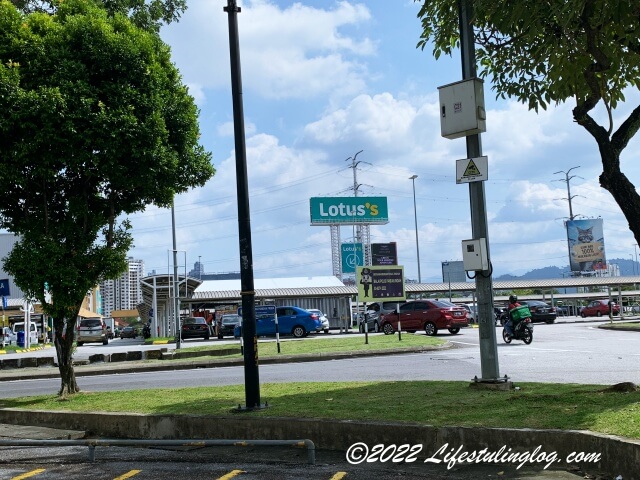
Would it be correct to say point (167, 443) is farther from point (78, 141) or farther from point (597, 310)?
point (597, 310)

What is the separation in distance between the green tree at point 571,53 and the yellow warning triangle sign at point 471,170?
148 centimetres

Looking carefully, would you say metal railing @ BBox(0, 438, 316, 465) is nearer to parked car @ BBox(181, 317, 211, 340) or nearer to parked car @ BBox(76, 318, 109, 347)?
parked car @ BBox(181, 317, 211, 340)

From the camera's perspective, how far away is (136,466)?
7.15 m

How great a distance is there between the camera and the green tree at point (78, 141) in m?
11.7

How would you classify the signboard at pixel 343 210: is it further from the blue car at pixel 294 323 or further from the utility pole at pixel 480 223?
the utility pole at pixel 480 223

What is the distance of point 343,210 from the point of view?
5550cm

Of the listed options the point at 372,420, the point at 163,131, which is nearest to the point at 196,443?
the point at 372,420

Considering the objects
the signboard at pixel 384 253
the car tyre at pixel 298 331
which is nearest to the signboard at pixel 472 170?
the signboard at pixel 384 253

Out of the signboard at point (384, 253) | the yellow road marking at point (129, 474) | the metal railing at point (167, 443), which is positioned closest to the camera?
the yellow road marking at point (129, 474)

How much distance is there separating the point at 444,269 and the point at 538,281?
3093 centimetres

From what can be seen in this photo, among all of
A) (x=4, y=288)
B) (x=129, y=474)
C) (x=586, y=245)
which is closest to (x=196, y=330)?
(x=4, y=288)

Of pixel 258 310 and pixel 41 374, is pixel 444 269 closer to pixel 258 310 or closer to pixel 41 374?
pixel 258 310

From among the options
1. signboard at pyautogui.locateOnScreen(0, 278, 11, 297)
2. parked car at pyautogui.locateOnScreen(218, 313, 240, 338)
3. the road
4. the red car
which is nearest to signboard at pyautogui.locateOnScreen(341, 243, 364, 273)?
parked car at pyautogui.locateOnScreen(218, 313, 240, 338)

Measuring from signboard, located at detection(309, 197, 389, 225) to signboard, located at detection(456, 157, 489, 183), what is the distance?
147ft
